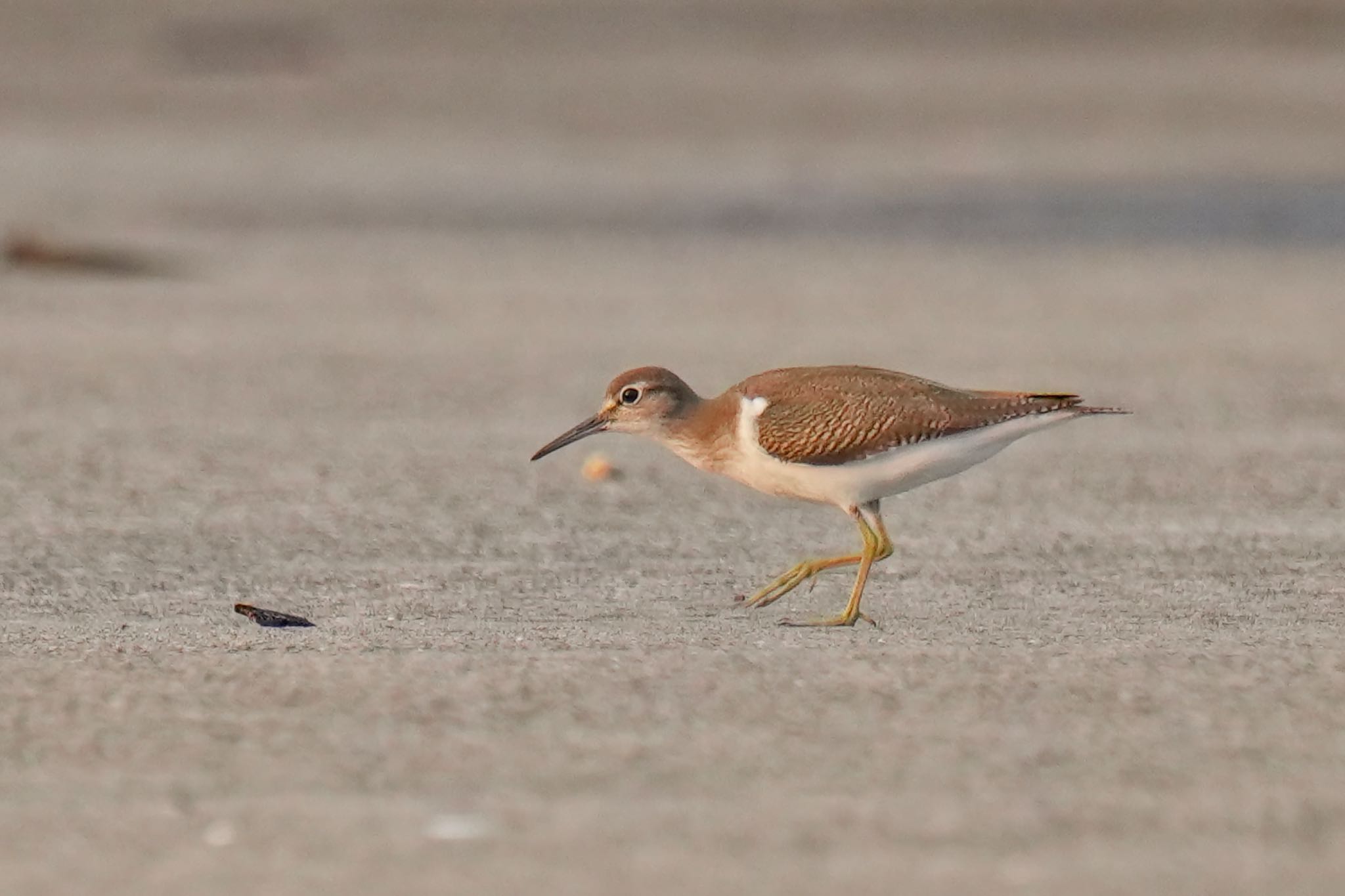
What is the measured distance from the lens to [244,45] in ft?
89.7

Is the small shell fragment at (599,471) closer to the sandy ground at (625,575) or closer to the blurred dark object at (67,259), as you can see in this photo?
the sandy ground at (625,575)

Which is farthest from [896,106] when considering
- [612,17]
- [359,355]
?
[359,355]

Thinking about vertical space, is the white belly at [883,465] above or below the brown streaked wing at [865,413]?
below

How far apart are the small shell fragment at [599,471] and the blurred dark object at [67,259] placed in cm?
611

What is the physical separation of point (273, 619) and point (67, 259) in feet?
26.7

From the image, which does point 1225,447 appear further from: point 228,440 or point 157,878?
point 157,878

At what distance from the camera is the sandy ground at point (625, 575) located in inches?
161

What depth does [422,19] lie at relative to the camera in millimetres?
29312

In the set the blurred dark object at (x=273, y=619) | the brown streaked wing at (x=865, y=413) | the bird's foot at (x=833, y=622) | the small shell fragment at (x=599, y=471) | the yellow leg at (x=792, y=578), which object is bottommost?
the blurred dark object at (x=273, y=619)

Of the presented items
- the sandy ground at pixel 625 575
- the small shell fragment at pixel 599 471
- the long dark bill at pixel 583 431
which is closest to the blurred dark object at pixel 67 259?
the sandy ground at pixel 625 575

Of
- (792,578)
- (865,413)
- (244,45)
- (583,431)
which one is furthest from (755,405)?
(244,45)

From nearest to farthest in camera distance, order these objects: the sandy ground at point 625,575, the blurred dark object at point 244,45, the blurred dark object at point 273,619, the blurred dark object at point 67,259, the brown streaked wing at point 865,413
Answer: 1. the sandy ground at point 625,575
2. the blurred dark object at point 273,619
3. the brown streaked wing at point 865,413
4. the blurred dark object at point 67,259
5. the blurred dark object at point 244,45

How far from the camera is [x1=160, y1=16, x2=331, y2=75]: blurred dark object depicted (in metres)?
26.0

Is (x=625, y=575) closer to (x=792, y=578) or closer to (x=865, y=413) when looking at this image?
(x=792, y=578)
